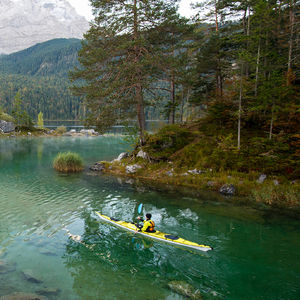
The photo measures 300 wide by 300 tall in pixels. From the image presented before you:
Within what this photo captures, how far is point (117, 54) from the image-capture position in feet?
78.6

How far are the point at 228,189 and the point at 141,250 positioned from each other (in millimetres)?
10633

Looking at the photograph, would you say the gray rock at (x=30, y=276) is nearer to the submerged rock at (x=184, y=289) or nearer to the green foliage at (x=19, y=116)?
the submerged rock at (x=184, y=289)

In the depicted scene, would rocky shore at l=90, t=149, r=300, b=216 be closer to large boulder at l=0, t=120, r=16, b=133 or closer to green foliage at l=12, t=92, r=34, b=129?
large boulder at l=0, t=120, r=16, b=133

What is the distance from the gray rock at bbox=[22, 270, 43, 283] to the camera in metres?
7.97

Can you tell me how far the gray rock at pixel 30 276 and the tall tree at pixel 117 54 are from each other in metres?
17.2

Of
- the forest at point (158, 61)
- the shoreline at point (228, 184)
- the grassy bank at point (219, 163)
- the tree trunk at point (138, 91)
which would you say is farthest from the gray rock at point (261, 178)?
the tree trunk at point (138, 91)

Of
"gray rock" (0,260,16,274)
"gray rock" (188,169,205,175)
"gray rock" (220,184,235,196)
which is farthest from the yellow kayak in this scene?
"gray rock" (188,169,205,175)

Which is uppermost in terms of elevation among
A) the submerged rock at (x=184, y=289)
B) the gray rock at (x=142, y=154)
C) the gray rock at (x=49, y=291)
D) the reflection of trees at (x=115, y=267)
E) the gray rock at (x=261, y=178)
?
the gray rock at (x=142, y=154)

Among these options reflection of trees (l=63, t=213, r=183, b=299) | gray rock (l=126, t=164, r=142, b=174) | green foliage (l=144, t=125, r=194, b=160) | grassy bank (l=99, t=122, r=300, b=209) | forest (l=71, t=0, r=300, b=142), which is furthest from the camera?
gray rock (l=126, t=164, r=142, b=174)

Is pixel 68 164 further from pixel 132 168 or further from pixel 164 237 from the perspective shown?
pixel 164 237

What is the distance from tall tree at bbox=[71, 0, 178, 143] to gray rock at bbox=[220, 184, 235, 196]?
12.4m

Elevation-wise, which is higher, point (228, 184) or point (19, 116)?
point (19, 116)

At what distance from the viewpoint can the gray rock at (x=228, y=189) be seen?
1827 centimetres

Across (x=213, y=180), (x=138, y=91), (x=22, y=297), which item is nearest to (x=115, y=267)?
(x=22, y=297)
